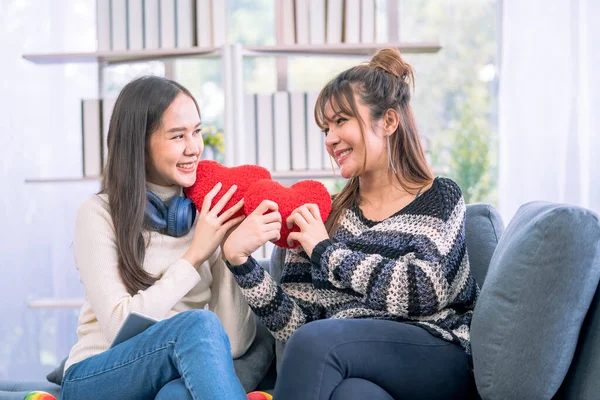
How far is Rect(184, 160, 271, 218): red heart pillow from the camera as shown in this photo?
5.43 ft

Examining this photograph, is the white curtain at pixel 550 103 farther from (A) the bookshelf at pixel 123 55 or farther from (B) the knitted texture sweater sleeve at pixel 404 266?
(B) the knitted texture sweater sleeve at pixel 404 266

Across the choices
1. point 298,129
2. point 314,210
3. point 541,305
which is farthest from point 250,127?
point 541,305

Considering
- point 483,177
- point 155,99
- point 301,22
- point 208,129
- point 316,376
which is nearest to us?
point 316,376

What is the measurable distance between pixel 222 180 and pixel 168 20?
1216mm

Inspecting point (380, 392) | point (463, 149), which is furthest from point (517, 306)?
point (463, 149)

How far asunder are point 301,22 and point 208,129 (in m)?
0.60

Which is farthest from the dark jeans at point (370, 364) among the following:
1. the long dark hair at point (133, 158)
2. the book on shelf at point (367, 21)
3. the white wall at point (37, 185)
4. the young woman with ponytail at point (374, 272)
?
the white wall at point (37, 185)

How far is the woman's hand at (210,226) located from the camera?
5.22ft

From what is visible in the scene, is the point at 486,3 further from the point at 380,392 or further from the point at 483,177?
the point at 380,392

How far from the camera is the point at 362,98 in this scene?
1.63m

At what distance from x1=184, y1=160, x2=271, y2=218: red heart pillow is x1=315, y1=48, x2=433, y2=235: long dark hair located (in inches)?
8.1

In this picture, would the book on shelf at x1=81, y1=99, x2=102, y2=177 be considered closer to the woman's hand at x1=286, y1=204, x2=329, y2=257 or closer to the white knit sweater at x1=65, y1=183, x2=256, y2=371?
the white knit sweater at x1=65, y1=183, x2=256, y2=371

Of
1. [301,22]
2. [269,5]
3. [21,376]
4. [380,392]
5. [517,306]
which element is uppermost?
[269,5]

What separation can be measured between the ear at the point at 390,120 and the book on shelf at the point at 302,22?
1067mm
